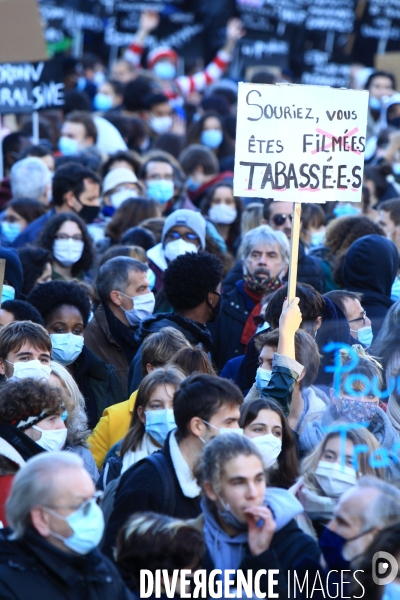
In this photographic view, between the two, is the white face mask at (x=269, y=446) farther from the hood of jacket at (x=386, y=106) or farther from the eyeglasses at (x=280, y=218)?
the hood of jacket at (x=386, y=106)

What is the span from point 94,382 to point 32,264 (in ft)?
4.40

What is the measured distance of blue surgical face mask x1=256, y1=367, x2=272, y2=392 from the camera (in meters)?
5.47

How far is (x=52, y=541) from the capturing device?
3678 mm

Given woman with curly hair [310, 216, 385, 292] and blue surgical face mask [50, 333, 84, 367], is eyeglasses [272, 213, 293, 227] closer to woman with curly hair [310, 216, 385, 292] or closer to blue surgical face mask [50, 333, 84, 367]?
woman with curly hair [310, 216, 385, 292]

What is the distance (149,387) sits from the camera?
4.97 m

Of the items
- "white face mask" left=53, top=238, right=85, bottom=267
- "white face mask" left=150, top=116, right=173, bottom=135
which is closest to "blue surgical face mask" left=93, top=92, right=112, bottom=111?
"white face mask" left=150, top=116, right=173, bottom=135

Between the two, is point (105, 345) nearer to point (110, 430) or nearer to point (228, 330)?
point (228, 330)

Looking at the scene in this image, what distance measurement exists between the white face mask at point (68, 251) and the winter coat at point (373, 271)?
79.6 inches

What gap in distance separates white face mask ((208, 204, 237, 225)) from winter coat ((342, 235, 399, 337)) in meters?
2.71

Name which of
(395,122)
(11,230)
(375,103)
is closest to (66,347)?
(11,230)

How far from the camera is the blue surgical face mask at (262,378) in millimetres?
5469

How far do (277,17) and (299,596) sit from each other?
48.5ft

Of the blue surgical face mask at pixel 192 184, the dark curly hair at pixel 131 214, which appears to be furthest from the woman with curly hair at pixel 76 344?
the blue surgical face mask at pixel 192 184

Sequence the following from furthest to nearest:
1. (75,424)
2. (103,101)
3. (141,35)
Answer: (141,35), (103,101), (75,424)
